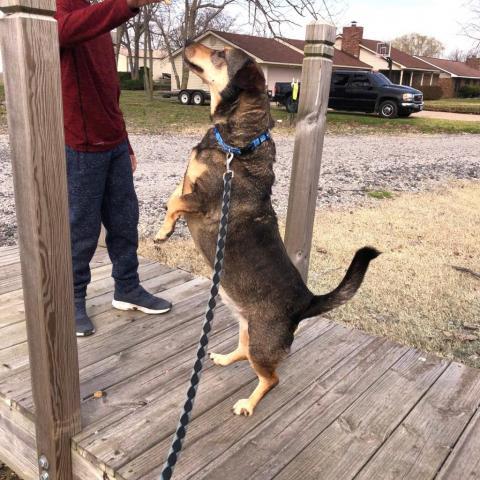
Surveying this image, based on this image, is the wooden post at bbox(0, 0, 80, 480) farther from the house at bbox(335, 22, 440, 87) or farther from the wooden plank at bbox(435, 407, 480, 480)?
the house at bbox(335, 22, 440, 87)

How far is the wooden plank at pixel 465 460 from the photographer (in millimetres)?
2133

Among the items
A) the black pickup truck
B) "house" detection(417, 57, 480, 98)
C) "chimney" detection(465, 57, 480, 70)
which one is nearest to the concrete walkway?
the black pickup truck

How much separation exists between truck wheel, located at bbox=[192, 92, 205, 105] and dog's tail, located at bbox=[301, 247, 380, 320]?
81.9 feet

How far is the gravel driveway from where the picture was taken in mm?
7273

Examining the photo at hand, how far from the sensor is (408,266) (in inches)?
210

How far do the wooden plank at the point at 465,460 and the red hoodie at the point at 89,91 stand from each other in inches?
95.5

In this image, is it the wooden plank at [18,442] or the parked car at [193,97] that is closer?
the wooden plank at [18,442]

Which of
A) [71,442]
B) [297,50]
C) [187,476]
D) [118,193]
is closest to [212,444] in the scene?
[187,476]

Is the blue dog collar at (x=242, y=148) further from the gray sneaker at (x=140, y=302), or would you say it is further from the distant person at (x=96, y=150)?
the gray sneaker at (x=140, y=302)

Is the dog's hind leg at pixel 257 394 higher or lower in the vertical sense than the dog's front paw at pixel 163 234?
lower

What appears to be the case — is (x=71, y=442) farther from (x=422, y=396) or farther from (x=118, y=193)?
(x=422, y=396)

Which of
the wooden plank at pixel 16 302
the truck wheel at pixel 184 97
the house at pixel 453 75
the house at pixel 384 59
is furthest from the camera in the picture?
the house at pixel 453 75

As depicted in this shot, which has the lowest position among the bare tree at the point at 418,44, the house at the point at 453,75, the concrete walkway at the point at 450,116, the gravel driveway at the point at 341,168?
the gravel driveway at the point at 341,168

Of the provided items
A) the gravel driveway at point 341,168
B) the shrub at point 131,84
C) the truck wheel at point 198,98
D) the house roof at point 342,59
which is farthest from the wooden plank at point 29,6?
Answer: the shrub at point 131,84
